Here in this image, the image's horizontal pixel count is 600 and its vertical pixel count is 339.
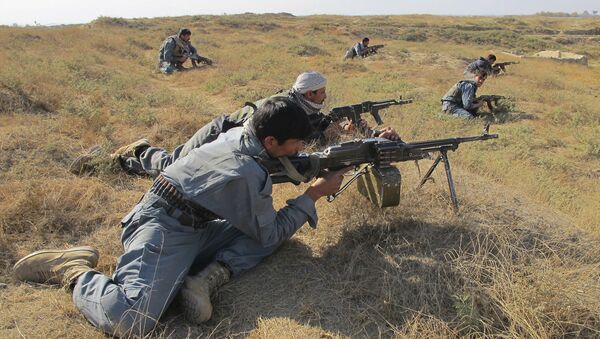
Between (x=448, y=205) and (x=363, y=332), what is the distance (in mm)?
1546

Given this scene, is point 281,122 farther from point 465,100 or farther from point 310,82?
point 465,100

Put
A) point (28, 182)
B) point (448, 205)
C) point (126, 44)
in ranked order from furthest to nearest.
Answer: point (126, 44) → point (28, 182) → point (448, 205)

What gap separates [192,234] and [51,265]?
0.97 meters

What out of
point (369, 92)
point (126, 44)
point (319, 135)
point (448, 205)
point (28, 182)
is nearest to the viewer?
point (448, 205)

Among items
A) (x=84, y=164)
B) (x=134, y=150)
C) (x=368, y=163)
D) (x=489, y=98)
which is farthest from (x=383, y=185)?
(x=489, y=98)

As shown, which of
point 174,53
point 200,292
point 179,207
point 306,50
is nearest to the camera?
point 200,292

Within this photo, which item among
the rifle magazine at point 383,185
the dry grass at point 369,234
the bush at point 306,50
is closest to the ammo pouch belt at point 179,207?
the dry grass at point 369,234

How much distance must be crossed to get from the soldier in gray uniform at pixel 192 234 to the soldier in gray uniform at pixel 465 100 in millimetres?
6518

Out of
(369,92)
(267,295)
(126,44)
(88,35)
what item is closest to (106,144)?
(267,295)

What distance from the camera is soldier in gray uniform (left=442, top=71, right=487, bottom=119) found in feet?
29.6

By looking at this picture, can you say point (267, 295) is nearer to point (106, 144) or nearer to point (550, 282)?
point (550, 282)

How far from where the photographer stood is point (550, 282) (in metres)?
2.76

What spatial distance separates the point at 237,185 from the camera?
294 centimetres

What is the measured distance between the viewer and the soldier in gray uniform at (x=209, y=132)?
4625 mm
